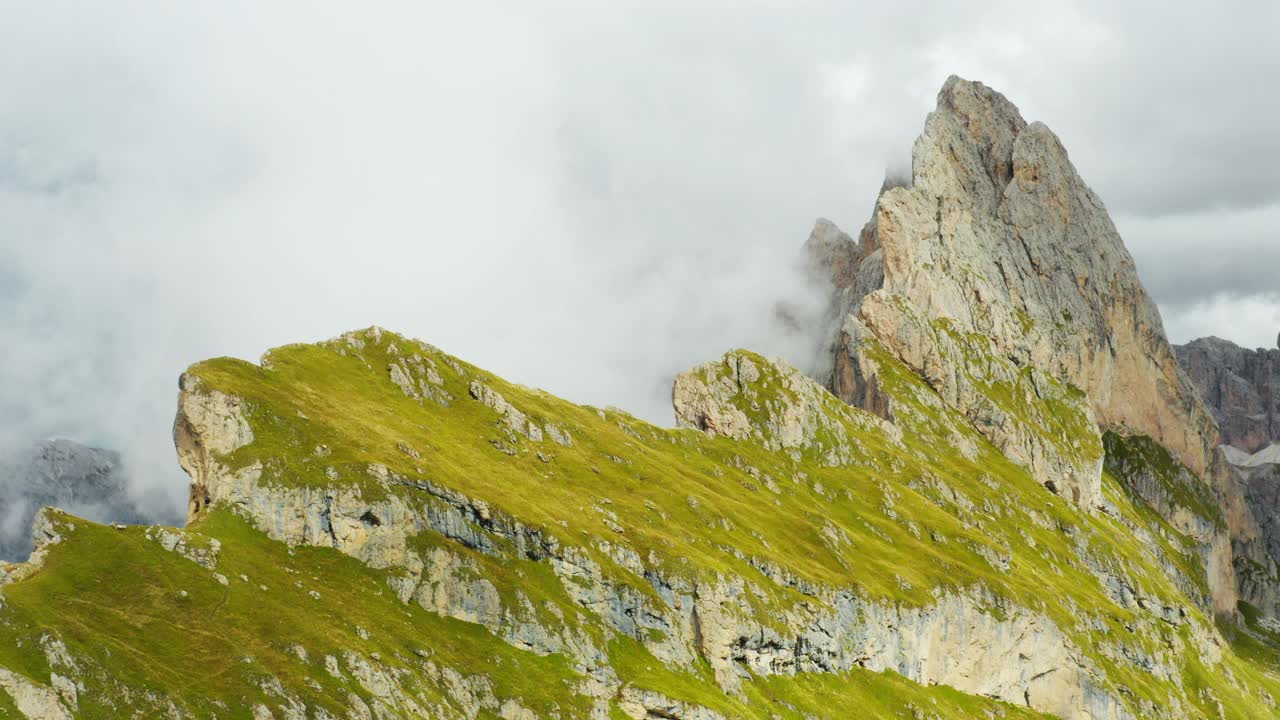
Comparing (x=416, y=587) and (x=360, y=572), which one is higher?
(x=360, y=572)

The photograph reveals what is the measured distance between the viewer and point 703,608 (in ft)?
528

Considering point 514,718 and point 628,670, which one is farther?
point 628,670

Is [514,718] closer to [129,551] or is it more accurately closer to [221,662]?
[221,662]

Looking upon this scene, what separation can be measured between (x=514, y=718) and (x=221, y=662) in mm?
34129

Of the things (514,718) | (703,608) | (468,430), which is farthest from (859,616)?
(514,718)

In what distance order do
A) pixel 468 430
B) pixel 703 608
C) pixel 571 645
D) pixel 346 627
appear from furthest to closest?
1. pixel 468 430
2. pixel 703 608
3. pixel 571 645
4. pixel 346 627

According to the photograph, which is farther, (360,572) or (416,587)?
(416,587)

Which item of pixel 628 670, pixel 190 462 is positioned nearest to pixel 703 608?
pixel 628 670

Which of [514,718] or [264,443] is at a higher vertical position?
[264,443]

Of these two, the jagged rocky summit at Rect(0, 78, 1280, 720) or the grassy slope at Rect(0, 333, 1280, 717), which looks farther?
the jagged rocky summit at Rect(0, 78, 1280, 720)

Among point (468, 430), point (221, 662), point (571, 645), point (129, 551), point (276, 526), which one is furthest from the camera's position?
point (468, 430)

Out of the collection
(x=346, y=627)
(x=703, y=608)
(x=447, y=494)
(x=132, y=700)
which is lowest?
(x=132, y=700)

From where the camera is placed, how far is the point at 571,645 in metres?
138

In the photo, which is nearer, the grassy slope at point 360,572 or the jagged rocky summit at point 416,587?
the grassy slope at point 360,572
